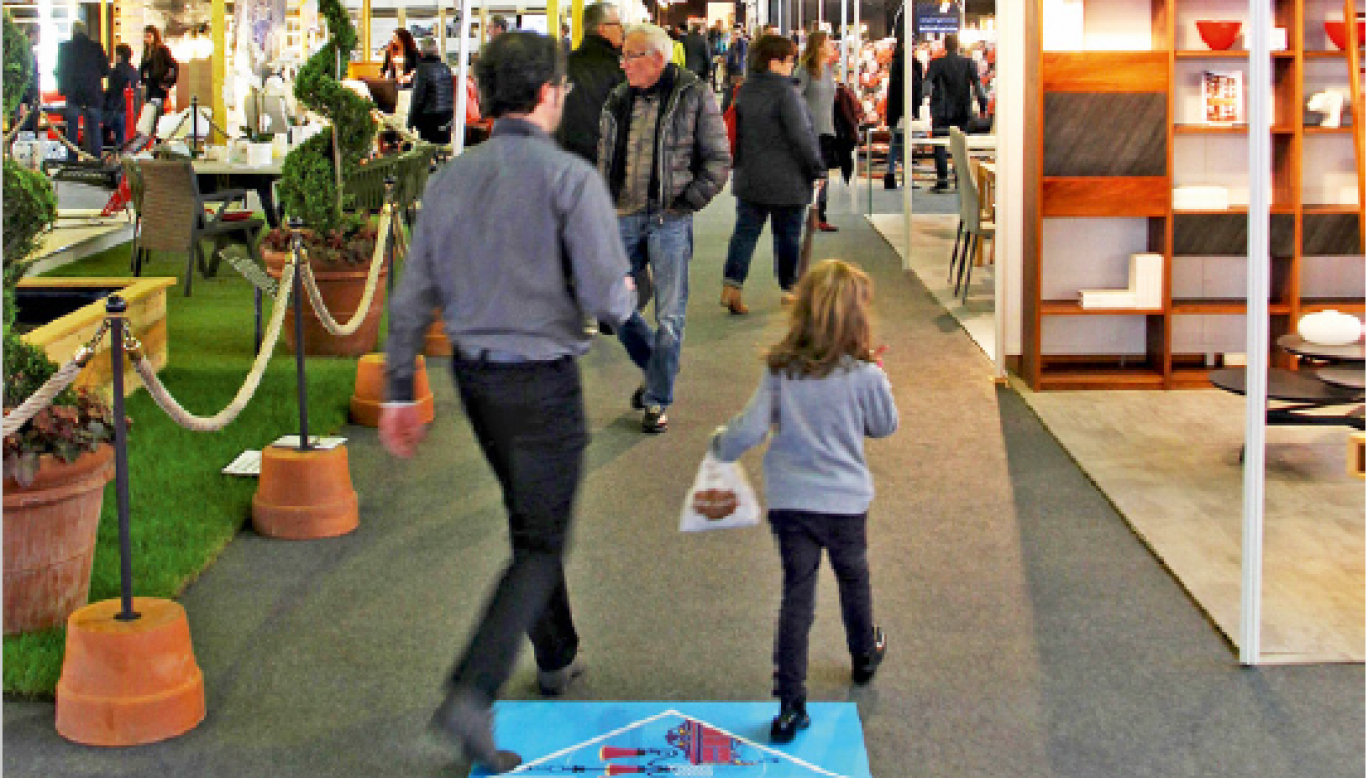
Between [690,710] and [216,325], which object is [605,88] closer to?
[216,325]

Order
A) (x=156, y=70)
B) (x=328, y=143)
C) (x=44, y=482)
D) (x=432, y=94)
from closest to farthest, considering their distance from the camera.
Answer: (x=44, y=482) < (x=328, y=143) < (x=432, y=94) < (x=156, y=70)

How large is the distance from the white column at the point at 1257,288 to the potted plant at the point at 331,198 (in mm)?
5691

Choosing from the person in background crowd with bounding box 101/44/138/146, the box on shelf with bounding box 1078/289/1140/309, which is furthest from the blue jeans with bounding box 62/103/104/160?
the box on shelf with bounding box 1078/289/1140/309

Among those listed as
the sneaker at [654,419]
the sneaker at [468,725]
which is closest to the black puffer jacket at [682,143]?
the sneaker at [654,419]

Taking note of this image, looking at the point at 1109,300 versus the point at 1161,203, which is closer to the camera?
the point at 1161,203

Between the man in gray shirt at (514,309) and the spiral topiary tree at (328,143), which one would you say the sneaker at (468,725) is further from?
the spiral topiary tree at (328,143)

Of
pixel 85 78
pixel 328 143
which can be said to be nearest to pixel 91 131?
pixel 85 78

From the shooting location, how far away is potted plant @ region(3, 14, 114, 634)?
4605 mm

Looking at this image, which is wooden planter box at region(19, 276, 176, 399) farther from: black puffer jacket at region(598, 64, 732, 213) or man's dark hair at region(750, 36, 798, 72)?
man's dark hair at region(750, 36, 798, 72)

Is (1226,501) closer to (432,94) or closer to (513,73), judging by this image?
(513,73)

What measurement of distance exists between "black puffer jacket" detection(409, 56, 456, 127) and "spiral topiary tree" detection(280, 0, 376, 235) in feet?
23.1

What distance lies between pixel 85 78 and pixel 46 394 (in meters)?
17.3

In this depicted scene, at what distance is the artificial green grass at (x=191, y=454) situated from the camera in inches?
205

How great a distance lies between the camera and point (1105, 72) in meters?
8.25
